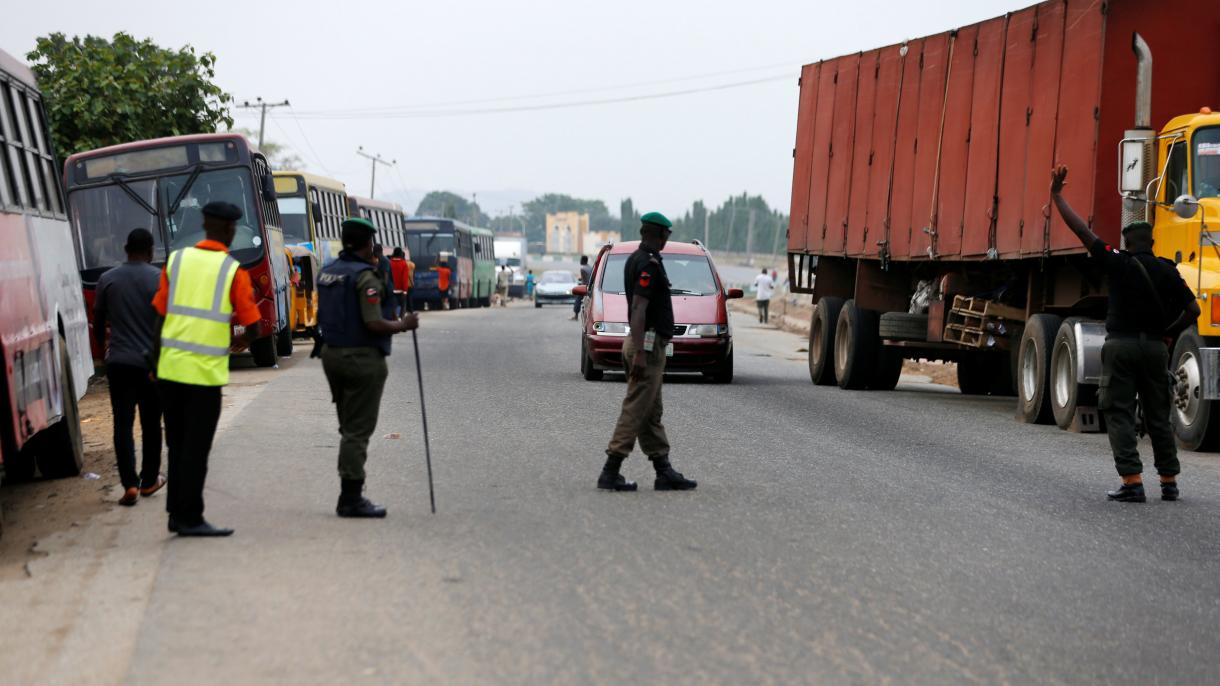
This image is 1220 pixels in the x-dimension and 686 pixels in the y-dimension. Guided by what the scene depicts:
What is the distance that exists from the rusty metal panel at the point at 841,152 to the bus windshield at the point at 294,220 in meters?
13.8

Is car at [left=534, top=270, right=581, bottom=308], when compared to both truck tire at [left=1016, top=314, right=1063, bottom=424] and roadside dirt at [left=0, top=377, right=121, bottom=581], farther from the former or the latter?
roadside dirt at [left=0, top=377, right=121, bottom=581]

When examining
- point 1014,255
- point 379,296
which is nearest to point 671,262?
point 1014,255

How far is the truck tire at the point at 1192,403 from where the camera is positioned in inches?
521

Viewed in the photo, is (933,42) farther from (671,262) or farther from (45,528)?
(45,528)

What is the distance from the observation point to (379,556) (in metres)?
7.58

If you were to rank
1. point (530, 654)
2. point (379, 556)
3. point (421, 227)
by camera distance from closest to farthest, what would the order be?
1. point (530, 654)
2. point (379, 556)
3. point (421, 227)

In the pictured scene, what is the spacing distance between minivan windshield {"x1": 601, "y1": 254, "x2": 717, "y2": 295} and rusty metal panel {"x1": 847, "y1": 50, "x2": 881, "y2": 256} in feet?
6.77

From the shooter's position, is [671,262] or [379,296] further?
[671,262]

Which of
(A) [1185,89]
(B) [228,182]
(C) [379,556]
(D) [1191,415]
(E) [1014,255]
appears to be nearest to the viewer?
(C) [379,556]

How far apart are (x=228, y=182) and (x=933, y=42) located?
29.4 feet

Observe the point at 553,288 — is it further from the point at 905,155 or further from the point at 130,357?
the point at 130,357

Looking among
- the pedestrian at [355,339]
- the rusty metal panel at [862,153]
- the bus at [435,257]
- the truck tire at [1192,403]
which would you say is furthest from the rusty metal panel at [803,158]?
the bus at [435,257]

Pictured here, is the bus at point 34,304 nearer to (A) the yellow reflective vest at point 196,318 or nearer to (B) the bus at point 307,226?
(A) the yellow reflective vest at point 196,318

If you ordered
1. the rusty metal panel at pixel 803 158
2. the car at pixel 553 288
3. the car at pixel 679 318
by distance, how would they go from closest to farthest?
the car at pixel 679 318 < the rusty metal panel at pixel 803 158 < the car at pixel 553 288
